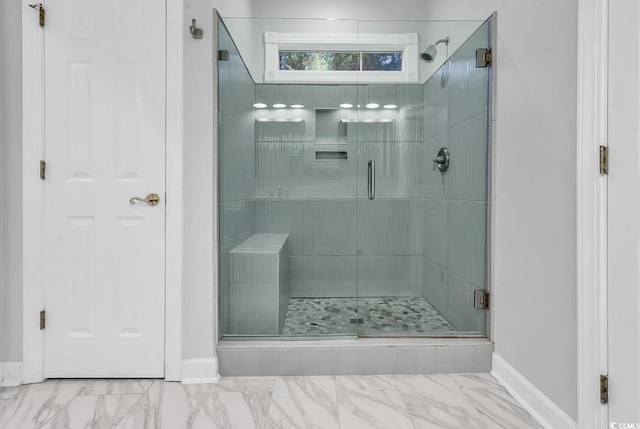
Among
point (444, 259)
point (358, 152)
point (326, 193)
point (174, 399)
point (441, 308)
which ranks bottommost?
point (174, 399)

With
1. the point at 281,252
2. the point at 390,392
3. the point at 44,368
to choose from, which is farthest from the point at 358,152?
the point at 44,368

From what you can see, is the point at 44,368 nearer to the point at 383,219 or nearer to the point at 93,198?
the point at 93,198

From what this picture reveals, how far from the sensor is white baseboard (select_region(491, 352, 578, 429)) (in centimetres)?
157

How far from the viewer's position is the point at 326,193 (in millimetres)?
2346

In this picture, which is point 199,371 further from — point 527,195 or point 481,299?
point 527,195

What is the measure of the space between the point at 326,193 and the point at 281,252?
445mm

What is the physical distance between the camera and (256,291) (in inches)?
89.0

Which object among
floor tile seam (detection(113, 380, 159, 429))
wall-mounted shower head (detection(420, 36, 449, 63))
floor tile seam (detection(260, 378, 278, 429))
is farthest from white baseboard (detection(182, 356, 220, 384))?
wall-mounted shower head (detection(420, 36, 449, 63))

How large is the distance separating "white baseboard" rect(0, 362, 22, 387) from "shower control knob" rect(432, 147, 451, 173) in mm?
2541
